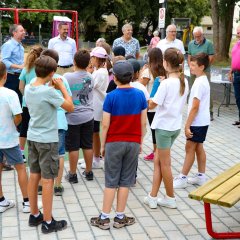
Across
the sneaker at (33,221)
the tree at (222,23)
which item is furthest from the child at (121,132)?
the tree at (222,23)

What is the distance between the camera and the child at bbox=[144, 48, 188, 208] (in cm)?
439

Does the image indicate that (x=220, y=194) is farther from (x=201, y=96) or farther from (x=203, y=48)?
(x=203, y=48)

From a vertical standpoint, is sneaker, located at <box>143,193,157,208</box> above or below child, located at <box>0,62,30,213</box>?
below

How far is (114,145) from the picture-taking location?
398 centimetres

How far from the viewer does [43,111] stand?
385 cm

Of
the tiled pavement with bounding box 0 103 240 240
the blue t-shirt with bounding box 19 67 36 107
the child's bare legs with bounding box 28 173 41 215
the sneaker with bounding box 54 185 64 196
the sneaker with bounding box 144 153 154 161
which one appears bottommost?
the sneaker with bounding box 144 153 154 161

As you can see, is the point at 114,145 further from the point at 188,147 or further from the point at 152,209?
the point at 188,147

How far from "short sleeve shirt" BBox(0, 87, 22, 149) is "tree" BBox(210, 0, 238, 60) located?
1918cm

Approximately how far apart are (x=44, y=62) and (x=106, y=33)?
44208 millimetres

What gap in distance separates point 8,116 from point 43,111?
22.3 inches

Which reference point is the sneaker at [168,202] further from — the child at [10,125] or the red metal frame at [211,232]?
the child at [10,125]

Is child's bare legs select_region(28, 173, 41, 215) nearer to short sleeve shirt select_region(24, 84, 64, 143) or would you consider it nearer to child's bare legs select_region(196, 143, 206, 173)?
short sleeve shirt select_region(24, 84, 64, 143)

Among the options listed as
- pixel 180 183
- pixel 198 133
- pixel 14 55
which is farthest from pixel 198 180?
pixel 14 55

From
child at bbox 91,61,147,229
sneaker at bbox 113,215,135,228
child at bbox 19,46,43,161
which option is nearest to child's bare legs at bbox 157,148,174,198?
child at bbox 91,61,147,229
